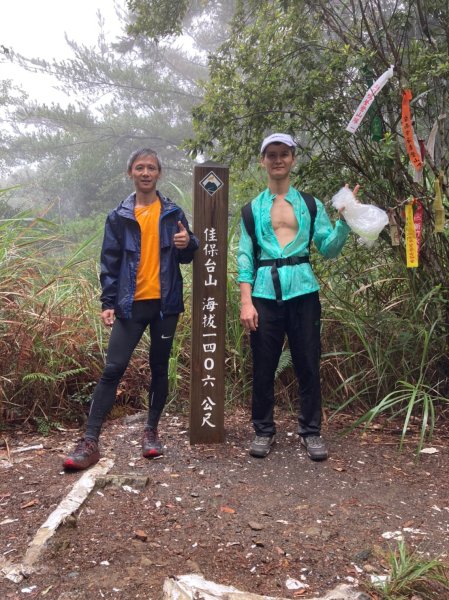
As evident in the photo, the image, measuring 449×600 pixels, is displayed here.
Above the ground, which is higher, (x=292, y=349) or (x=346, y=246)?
(x=346, y=246)

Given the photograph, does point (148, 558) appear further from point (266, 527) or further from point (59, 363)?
point (59, 363)

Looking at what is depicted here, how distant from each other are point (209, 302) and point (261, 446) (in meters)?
0.90

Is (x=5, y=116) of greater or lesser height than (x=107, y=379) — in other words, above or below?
above

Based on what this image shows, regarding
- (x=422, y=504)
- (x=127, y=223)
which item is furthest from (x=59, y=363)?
(x=422, y=504)

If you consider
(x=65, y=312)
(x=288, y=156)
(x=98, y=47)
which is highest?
(x=98, y=47)

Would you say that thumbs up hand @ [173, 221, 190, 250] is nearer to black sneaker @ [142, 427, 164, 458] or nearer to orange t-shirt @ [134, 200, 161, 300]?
orange t-shirt @ [134, 200, 161, 300]

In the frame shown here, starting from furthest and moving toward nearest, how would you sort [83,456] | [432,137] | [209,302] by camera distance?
[432,137] < [209,302] < [83,456]

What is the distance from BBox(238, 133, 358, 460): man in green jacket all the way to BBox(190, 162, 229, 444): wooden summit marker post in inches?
9.6

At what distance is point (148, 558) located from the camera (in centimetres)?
219

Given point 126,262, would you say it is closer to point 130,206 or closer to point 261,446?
point 130,206

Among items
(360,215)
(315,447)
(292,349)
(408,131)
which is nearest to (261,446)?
(315,447)

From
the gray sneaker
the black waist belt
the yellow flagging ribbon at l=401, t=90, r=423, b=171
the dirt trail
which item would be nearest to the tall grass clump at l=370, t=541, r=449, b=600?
the dirt trail

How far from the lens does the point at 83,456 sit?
3.00 meters

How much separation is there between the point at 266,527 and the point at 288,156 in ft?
6.34
